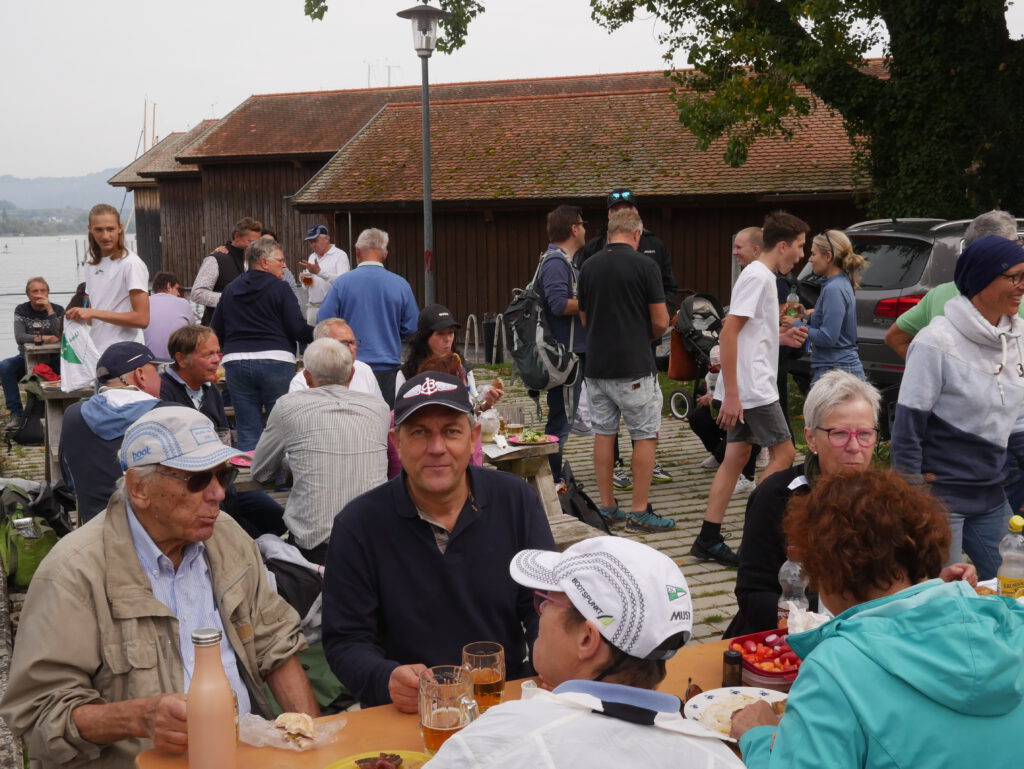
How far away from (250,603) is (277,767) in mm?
861

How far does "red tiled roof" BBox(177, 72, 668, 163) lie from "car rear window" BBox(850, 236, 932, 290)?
2060 centimetres

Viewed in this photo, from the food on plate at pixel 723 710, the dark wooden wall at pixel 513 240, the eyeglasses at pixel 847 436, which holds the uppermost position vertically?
the dark wooden wall at pixel 513 240

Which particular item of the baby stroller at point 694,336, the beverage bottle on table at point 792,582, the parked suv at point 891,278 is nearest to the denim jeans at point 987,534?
the beverage bottle on table at point 792,582

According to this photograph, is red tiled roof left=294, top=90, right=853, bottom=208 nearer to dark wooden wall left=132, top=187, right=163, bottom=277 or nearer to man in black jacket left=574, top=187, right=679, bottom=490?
man in black jacket left=574, top=187, right=679, bottom=490

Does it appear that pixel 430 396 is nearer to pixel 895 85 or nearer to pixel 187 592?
pixel 187 592

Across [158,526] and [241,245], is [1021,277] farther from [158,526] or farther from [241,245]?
[241,245]

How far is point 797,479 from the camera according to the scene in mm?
3879

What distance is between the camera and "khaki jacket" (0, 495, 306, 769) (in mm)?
2805

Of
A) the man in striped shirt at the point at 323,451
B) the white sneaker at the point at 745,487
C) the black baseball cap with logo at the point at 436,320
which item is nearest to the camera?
the man in striped shirt at the point at 323,451

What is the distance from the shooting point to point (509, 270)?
2227cm

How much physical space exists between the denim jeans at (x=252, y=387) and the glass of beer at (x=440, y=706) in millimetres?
5793

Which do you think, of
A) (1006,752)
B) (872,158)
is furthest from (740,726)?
(872,158)

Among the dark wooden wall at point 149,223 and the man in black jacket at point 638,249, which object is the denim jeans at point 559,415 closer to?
the man in black jacket at point 638,249

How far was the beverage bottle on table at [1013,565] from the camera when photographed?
12.1ft
